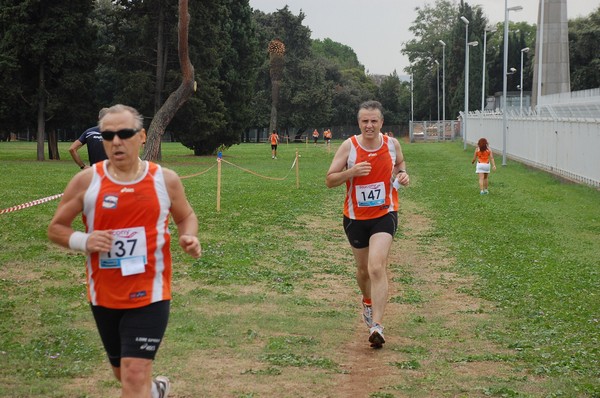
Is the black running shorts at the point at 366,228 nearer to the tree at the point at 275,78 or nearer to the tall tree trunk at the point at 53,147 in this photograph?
the tall tree trunk at the point at 53,147

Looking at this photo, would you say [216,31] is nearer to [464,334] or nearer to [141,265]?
[464,334]

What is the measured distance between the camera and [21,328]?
8.97 m

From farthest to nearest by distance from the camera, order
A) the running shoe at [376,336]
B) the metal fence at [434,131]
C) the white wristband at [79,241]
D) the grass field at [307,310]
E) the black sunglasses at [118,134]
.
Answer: the metal fence at [434,131] → the running shoe at [376,336] → the grass field at [307,310] → the black sunglasses at [118,134] → the white wristband at [79,241]

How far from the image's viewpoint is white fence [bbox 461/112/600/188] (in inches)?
1075

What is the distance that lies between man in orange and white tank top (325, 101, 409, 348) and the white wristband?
366 centimetres

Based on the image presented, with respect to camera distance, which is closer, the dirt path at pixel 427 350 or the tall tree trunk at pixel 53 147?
the dirt path at pixel 427 350

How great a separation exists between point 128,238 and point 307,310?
5267 mm

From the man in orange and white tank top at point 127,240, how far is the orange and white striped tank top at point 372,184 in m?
3.54

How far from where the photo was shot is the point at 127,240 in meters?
5.18

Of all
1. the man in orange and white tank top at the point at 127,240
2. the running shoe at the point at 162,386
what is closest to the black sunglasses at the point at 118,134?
the man in orange and white tank top at the point at 127,240

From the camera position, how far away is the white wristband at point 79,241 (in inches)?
202

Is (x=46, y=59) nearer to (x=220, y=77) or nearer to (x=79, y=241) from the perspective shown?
(x=220, y=77)

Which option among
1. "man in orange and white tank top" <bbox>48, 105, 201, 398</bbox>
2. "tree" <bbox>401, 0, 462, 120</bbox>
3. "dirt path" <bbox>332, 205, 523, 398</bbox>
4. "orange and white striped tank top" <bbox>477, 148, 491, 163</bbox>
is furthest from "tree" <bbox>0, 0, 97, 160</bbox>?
"tree" <bbox>401, 0, 462, 120</bbox>

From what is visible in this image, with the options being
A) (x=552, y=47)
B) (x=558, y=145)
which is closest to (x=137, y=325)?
(x=558, y=145)
